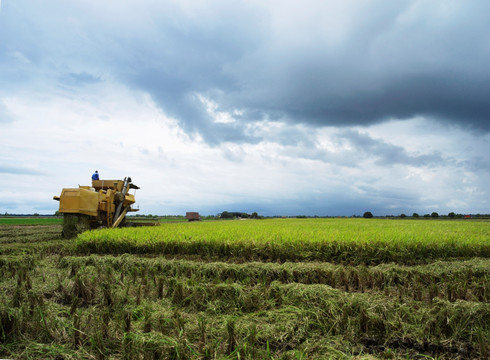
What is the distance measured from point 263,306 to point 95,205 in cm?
1006

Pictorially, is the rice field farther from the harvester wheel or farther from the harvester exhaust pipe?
the harvester exhaust pipe

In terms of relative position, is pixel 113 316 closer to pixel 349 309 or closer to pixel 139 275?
pixel 139 275

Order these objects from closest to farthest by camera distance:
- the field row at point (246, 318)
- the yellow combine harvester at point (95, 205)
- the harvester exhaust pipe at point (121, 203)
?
the field row at point (246, 318) → the yellow combine harvester at point (95, 205) → the harvester exhaust pipe at point (121, 203)

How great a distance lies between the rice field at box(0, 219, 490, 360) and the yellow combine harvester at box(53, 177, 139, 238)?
4393 mm

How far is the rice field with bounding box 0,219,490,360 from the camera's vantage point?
277 cm

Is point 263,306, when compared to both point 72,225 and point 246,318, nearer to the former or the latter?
point 246,318

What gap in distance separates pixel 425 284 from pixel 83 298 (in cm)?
594

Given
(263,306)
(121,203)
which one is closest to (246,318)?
(263,306)

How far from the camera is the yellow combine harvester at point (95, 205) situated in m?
10.9

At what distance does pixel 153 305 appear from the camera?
3781 millimetres

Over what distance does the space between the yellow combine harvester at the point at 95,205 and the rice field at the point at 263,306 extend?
439cm

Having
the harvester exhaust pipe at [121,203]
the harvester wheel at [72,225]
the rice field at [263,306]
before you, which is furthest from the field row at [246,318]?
the harvester exhaust pipe at [121,203]

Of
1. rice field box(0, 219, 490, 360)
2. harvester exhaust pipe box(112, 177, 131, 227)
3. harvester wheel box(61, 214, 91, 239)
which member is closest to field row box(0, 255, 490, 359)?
rice field box(0, 219, 490, 360)

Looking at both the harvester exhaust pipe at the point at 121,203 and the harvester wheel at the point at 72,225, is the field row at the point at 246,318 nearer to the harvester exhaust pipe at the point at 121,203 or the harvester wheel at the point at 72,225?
the harvester wheel at the point at 72,225
